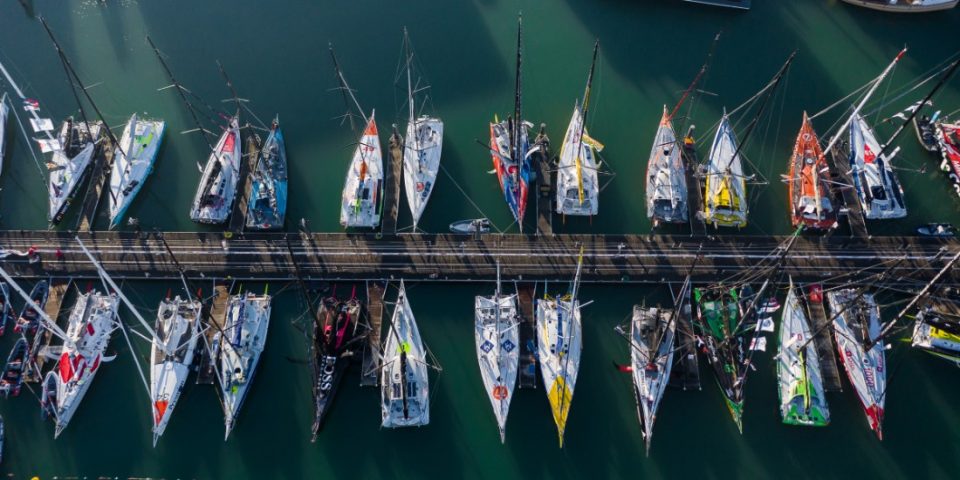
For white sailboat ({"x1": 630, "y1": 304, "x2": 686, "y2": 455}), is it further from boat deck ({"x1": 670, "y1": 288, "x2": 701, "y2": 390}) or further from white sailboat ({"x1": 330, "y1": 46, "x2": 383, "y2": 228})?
white sailboat ({"x1": 330, "y1": 46, "x2": 383, "y2": 228})

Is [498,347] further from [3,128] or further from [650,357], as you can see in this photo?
[3,128]

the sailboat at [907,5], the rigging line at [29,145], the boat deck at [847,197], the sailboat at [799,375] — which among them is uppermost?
the sailboat at [907,5]

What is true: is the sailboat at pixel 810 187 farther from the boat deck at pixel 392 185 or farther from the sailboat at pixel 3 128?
the sailboat at pixel 3 128

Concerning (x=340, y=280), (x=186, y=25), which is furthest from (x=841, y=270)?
(x=186, y=25)

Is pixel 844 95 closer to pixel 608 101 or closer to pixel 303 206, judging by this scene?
pixel 608 101

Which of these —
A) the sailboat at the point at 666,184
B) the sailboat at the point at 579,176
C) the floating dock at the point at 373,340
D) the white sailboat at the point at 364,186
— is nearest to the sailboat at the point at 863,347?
the sailboat at the point at 666,184

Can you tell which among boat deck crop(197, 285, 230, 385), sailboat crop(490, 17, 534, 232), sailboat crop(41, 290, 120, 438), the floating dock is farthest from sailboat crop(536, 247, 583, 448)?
sailboat crop(41, 290, 120, 438)
